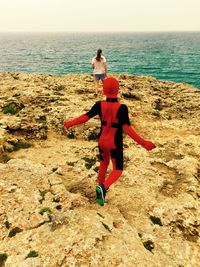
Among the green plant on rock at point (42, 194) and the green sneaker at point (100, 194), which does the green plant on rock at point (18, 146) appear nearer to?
the green plant on rock at point (42, 194)

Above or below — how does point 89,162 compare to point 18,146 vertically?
below

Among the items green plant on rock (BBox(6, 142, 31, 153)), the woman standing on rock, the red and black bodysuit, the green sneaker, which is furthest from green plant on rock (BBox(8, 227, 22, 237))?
the woman standing on rock

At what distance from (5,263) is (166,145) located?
26.1 ft

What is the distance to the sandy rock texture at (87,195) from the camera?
240 inches

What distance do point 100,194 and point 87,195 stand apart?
3.35 feet

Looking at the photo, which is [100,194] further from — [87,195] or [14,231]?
[14,231]

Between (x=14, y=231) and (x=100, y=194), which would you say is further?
(x=100, y=194)

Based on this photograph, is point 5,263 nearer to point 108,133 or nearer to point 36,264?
point 36,264

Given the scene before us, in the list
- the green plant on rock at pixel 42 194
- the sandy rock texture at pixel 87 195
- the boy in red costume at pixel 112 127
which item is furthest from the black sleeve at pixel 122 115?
the green plant on rock at pixel 42 194

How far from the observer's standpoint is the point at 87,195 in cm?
807

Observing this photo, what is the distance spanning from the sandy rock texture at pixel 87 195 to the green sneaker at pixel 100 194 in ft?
0.74

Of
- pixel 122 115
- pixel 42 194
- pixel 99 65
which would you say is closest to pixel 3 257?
pixel 42 194

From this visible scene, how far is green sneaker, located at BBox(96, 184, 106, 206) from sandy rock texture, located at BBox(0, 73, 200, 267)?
23 centimetres

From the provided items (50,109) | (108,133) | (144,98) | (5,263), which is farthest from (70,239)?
(144,98)
